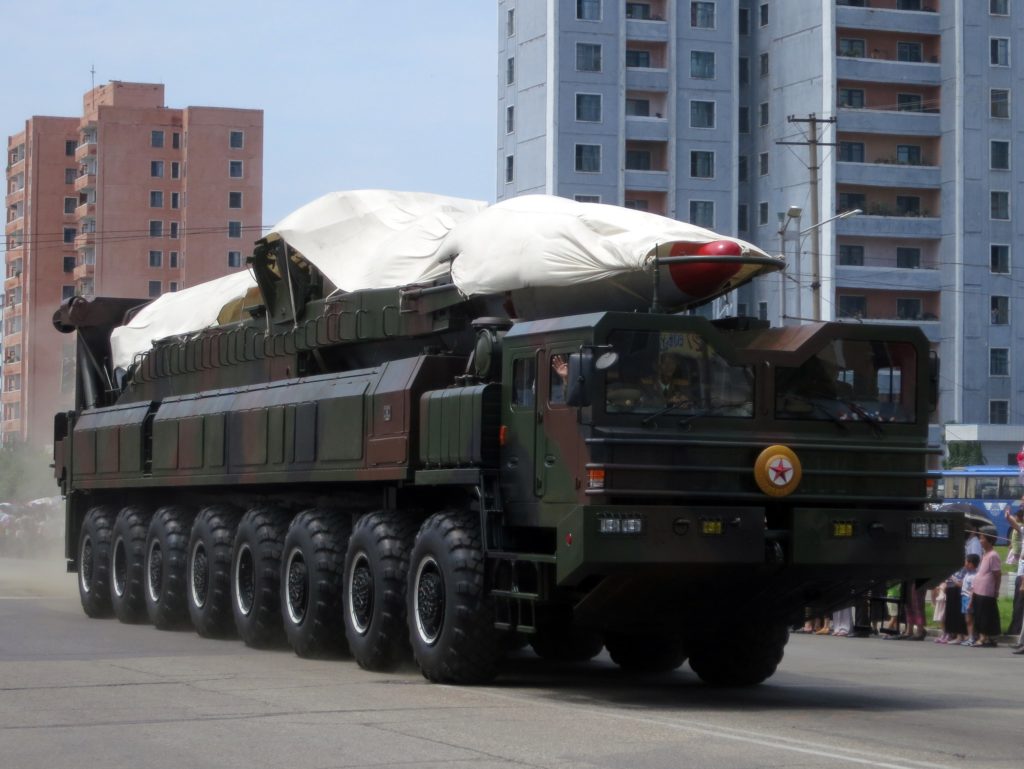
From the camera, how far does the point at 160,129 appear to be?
106062mm

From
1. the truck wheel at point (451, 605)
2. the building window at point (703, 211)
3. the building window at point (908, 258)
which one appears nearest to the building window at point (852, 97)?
the building window at point (908, 258)

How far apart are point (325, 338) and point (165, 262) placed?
92.6m

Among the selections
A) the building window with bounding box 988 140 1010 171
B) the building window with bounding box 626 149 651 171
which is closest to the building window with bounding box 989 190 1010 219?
the building window with bounding box 988 140 1010 171

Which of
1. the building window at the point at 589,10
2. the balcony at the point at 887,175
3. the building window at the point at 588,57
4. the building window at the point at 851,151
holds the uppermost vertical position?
the building window at the point at 589,10

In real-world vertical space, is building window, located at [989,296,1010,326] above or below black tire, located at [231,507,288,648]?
above

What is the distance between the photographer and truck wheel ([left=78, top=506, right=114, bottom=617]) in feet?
72.5

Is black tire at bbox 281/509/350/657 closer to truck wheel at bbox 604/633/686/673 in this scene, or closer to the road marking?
truck wheel at bbox 604/633/686/673

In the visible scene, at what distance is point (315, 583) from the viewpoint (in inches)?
625

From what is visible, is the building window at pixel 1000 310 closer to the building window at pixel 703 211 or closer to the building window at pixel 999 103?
the building window at pixel 999 103

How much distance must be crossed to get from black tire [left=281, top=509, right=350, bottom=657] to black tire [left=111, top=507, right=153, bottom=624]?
4.79 m

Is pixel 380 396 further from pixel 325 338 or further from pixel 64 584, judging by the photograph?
pixel 64 584

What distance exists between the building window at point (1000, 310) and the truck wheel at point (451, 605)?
65.3m

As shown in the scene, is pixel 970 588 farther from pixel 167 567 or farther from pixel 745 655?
pixel 167 567

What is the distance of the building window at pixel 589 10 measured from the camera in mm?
73688
